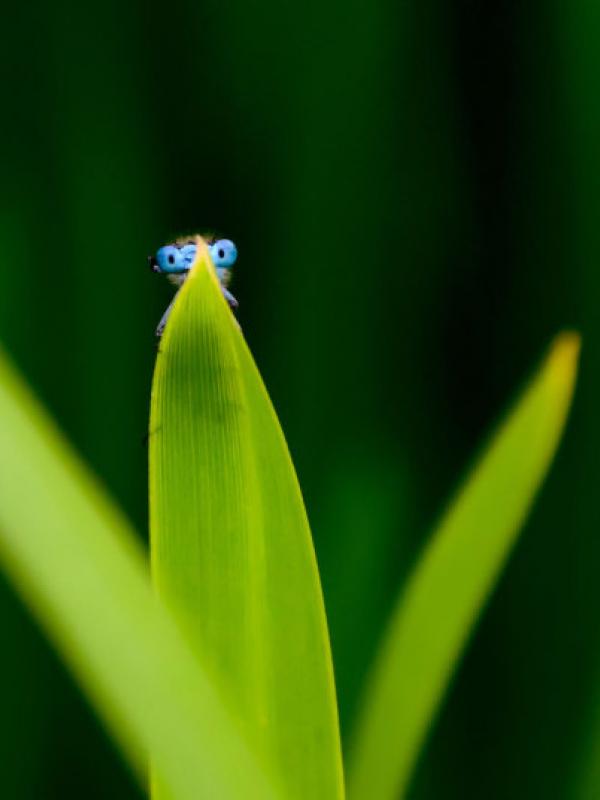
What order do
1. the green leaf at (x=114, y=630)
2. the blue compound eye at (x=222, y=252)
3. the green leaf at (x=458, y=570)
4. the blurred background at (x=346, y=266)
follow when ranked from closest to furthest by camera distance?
the green leaf at (x=114, y=630)
the green leaf at (x=458, y=570)
the blue compound eye at (x=222, y=252)
the blurred background at (x=346, y=266)

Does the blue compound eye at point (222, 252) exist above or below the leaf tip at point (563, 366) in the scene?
above

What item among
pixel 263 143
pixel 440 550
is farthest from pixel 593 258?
pixel 440 550

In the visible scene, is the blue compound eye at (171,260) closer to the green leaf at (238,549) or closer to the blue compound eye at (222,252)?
the blue compound eye at (222,252)

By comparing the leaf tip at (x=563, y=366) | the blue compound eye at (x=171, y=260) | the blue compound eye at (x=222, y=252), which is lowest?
the leaf tip at (x=563, y=366)

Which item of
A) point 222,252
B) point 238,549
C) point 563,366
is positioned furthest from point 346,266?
point 238,549

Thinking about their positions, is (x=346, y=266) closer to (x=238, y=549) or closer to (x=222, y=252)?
(x=222, y=252)

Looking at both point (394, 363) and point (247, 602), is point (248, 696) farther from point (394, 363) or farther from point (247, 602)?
point (394, 363)

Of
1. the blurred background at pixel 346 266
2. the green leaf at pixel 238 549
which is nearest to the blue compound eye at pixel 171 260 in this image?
the green leaf at pixel 238 549
